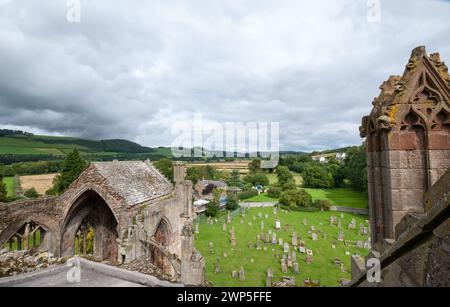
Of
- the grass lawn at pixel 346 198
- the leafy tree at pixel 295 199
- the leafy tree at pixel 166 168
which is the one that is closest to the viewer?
the leafy tree at pixel 295 199

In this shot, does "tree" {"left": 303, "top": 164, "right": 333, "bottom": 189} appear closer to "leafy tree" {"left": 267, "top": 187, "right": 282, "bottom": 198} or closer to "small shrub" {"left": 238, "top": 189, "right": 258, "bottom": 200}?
"leafy tree" {"left": 267, "top": 187, "right": 282, "bottom": 198}

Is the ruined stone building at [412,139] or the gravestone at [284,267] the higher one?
the ruined stone building at [412,139]

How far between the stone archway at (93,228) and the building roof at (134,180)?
181 cm

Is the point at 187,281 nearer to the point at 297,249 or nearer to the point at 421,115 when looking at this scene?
the point at 421,115

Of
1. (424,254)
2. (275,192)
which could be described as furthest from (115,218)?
(275,192)

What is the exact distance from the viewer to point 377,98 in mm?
3963

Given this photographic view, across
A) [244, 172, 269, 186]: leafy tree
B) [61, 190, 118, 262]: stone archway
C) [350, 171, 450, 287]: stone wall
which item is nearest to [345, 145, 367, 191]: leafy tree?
[244, 172, 269, 186]: leafy tree

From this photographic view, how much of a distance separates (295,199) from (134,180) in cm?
4027

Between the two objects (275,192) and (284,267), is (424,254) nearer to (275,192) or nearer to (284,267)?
(284,267)

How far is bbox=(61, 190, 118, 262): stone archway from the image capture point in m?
14.8

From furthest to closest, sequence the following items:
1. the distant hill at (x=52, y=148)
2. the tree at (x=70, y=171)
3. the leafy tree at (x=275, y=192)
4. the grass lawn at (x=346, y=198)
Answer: the distant hill at (x=52, y=148) → the leafy tree at (x=275, y=192) → the grass lawn at (x=346, y=198) → the tree at (x=70, y=171)

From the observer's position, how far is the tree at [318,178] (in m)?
71.3

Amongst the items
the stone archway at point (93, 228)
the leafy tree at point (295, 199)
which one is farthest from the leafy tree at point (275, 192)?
the stone archway at point (93, 228)

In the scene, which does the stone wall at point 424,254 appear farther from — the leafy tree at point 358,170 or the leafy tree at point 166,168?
the leafy tree at point 358,170
